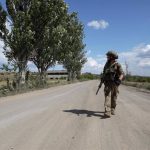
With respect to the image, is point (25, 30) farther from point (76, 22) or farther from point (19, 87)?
point (76, 22)

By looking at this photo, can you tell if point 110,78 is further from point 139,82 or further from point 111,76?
point 139,82

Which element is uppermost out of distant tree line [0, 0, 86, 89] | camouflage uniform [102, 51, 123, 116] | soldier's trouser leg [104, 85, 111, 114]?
distant tree line [0, 0, 86, 89]

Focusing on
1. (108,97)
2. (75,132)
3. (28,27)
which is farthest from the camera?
(28,27)

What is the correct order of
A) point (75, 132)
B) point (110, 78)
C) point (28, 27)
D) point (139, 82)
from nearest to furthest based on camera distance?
point (75, 132), point (110, 78), point (28, 27), point (139, 82)

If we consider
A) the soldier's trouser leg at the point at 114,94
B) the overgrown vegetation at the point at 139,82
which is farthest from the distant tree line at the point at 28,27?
the soldier's trouser leg at the point at 114,94

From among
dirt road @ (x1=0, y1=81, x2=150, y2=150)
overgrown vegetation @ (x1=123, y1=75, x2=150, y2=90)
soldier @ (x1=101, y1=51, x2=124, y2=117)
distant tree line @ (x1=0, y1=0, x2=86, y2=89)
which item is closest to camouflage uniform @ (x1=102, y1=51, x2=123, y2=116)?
soldier @ (x1=101, y1=51, x2=124, y2=117)

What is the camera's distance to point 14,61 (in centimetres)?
3522

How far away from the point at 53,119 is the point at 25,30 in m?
23.8

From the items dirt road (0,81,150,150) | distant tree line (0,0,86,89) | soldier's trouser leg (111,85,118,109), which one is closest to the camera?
dirt road (0,81,150,150)

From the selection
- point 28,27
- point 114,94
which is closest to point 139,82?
point 28,27

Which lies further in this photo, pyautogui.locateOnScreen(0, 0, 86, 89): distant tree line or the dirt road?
pyautogui.locateOnScreen(0, 0, 86, 89): distant tree line

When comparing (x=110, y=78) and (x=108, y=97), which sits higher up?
(x=110, y=78)

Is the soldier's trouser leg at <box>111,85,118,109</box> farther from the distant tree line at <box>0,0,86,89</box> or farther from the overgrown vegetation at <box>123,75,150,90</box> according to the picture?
the overgrown vegetation at <box>123,75,150,90</box>

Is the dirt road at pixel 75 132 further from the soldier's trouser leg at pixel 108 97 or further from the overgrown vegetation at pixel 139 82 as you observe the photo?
the overgrown vegetation at pixel 139 82
